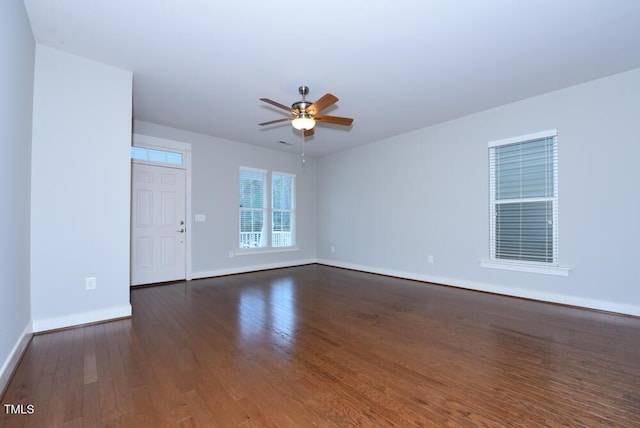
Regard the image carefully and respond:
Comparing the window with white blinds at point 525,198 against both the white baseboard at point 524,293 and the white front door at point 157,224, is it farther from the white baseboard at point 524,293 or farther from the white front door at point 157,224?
the white front door at point 157,224

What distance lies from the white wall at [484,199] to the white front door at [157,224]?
335cm

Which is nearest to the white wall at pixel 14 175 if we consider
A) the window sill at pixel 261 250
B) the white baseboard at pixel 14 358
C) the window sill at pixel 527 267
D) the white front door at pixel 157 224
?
the white baseboard at pixel 14 358

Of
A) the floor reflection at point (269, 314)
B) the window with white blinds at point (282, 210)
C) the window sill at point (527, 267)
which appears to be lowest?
the floor reflection at point (269, 314)

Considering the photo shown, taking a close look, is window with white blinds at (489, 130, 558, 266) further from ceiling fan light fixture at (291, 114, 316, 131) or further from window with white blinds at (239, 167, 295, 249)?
window with white blinds at (239, 167, 295, 249)

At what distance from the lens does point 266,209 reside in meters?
6.45

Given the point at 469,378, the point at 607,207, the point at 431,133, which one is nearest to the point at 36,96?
the point at 469,378

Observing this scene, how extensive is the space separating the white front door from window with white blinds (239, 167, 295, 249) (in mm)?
1258

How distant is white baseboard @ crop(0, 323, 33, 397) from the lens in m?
1.85

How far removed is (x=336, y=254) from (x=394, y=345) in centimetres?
436

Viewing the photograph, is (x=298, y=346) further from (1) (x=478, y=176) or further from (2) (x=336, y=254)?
(2) (x=336, y=254)

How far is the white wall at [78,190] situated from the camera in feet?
8.97

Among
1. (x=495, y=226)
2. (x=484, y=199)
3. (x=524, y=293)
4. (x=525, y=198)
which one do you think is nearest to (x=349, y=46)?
(x=484, y=199)

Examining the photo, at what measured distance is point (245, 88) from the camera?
360 centimetres

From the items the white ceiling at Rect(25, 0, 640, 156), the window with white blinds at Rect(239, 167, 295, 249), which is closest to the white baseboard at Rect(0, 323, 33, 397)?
the white ceiling at Rect(25, 0, 640, 156)
